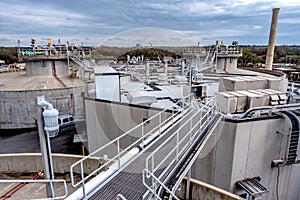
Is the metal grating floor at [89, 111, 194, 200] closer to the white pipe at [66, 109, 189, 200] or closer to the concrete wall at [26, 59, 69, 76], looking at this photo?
the white pipe at [66, 109, 189, 200]

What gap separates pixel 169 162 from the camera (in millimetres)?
4051

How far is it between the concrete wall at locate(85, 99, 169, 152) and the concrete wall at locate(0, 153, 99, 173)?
1981 mm

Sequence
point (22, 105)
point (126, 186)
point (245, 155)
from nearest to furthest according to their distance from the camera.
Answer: point (126, 186) < point (245, 155) < point (22, 105)

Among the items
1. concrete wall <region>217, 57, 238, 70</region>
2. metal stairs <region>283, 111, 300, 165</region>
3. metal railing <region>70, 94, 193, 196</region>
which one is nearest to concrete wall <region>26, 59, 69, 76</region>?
metal railing <region>70, 94, 193, 196</region>

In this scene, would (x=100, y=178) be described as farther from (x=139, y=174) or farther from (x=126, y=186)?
(x=139, y=174)

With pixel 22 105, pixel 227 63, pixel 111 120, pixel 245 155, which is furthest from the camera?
pixel 227 63

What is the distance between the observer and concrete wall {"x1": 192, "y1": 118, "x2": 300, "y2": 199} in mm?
6391

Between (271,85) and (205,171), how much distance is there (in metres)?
4.60

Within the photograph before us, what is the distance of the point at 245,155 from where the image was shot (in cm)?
656

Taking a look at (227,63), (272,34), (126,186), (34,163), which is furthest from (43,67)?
(272,34)

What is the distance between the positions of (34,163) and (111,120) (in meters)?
3.30

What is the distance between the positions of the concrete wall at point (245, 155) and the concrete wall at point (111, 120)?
2145 millimetres

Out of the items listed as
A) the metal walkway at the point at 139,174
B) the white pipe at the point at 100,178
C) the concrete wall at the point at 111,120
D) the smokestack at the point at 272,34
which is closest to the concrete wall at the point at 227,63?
the smokestack at the point at 272,34

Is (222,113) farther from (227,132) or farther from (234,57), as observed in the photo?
(234,57)
